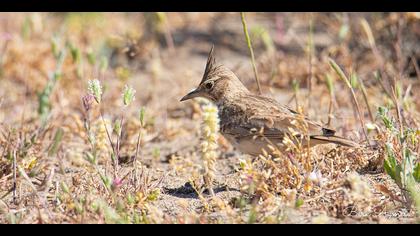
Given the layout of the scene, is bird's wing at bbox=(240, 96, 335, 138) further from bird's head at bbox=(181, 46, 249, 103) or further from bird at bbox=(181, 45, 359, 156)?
bird's head at bbox=(181, 46, 249, 103)

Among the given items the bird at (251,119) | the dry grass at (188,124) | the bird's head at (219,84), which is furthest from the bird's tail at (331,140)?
the bird's head at (219,84)

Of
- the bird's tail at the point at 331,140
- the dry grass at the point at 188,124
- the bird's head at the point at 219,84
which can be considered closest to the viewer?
the dry grass at the point at 188,124

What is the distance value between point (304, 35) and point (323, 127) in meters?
4.28

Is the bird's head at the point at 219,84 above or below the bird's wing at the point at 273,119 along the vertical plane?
above

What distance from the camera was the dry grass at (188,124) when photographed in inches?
156

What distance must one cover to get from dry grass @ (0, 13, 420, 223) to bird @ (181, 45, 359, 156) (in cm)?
14

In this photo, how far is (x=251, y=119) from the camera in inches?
208

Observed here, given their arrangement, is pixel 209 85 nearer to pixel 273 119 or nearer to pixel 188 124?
pixel 273 119

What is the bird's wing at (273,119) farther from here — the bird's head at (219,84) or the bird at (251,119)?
the bird's head at (219,84)

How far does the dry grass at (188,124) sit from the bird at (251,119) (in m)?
0.14

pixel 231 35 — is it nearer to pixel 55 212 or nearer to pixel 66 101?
pixel 66 101

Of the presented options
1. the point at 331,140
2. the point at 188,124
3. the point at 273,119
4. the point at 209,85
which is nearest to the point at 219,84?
the point at 209,85

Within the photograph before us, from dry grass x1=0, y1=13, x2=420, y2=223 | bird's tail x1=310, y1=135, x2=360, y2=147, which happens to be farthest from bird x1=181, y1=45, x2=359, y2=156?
dry grass x1=0, y1=13, x2=420, y2=223

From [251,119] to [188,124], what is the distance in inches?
63.8
